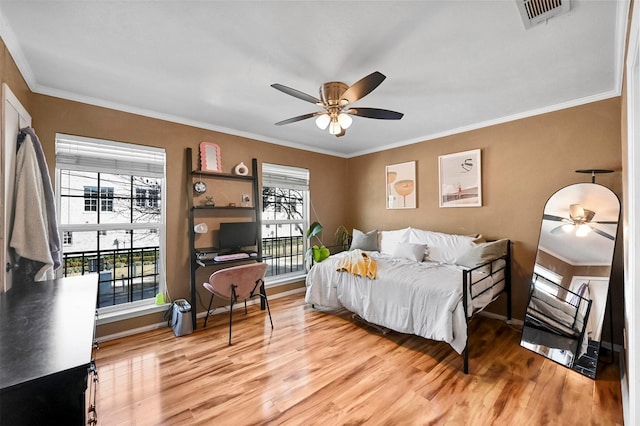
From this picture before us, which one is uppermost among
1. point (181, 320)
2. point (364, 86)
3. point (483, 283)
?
point (364, 86)

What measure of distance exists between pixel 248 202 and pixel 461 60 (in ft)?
9.77

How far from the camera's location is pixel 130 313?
2.94 meters

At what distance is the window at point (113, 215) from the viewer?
273 cm

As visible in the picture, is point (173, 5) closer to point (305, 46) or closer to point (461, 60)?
point (305, 46)

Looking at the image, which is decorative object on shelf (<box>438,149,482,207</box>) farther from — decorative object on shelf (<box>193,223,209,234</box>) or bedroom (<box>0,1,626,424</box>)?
decorative object on shelf (<box>193,223,209,234</box>)

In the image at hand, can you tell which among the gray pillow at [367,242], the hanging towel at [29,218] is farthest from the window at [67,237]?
the gray pillow at [367,242]

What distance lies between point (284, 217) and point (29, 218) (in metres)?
2.99

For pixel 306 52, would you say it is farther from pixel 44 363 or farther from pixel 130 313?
pixel 130 313

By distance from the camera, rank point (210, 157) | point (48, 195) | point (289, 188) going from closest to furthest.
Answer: point (48, 195) < point (210, 157) < point (289, 188)

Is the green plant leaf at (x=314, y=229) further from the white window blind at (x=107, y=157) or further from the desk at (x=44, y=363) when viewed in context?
the desk at (x=44, y=363)

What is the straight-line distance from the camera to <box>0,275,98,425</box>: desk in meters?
0.74

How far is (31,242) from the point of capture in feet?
6.03

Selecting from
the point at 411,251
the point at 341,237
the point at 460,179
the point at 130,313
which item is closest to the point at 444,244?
the point at 411,251

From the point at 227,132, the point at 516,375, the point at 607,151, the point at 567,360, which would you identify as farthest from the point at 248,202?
the point at 607,151
